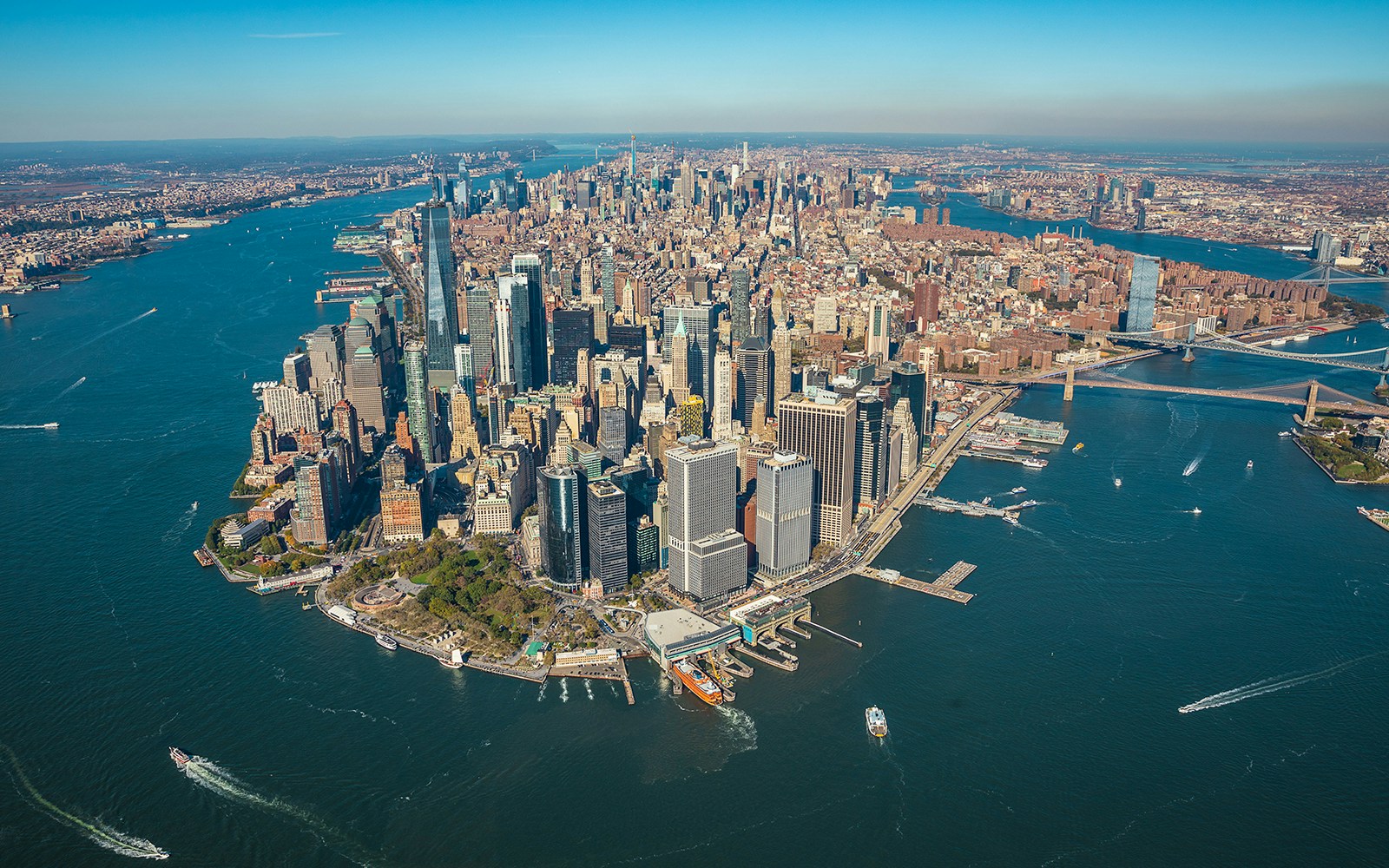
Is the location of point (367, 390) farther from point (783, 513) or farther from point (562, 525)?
point (783, 513)

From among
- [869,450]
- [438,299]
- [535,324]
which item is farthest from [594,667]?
[438,299]

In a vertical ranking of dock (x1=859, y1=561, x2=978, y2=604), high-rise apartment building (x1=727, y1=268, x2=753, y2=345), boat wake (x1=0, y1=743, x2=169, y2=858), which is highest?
high-rise apartment building (x1=727, y1=268, x2=753, y2=345)

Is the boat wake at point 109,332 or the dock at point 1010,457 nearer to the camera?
the dock at point 1010,457

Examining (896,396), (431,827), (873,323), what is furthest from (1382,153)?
(431,827)

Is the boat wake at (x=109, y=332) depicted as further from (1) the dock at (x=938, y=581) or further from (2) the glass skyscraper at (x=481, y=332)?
(1) the dock at (x=938, y=581)

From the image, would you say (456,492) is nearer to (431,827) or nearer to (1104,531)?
(431,827)

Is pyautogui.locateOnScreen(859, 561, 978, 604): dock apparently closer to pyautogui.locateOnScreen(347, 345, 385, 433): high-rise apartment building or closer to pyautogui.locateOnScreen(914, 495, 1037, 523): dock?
pyautogui.locateOnScreen(914, 495, 1037, 523): dock

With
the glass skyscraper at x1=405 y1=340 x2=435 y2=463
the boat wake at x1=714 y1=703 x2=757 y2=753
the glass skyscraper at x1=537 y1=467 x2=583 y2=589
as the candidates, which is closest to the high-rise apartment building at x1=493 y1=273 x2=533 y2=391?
the glass skyscraper at x1=405 y1=340 x2=435 y2=463

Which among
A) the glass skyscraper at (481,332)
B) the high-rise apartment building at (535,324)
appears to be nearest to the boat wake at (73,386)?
the glass skyscraper at (481,332)
